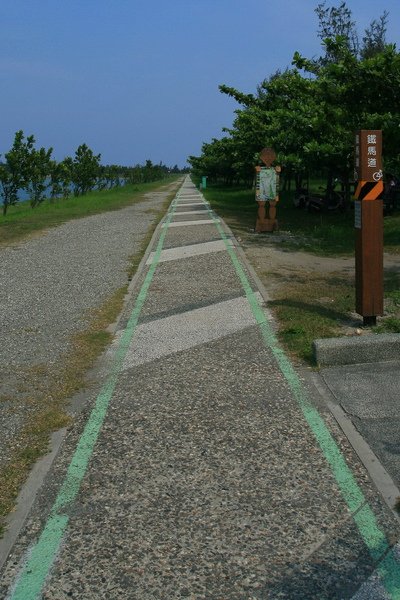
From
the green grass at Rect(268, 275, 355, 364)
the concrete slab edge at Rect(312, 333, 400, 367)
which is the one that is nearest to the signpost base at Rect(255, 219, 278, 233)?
the green grass at Rect(268, 275, 355, 364)

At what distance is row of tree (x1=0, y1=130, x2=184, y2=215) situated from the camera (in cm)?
3600

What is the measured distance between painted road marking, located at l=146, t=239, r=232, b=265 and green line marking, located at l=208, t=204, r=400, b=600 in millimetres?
6971

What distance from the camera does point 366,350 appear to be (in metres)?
6.17

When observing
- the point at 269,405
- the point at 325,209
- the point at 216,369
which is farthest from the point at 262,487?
the point at 325,209

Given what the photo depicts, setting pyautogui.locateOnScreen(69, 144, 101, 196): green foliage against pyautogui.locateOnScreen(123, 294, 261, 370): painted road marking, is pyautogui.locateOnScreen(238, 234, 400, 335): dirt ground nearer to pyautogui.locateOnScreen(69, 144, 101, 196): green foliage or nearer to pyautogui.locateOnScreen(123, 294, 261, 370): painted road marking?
pyautogui.locateOnScreen(123, 294, 261, 370): painted road marking

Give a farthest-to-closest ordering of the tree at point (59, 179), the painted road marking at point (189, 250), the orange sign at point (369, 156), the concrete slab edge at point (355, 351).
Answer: the tree at point (59, 179) → the painted road marking at point (189, 250) → the orange sign at point (369, 156) → the concrete slab edge at point (355, 351)

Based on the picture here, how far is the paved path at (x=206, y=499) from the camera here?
9.84ft

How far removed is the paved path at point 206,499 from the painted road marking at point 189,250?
23.4 ft

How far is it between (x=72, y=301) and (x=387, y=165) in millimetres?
10333

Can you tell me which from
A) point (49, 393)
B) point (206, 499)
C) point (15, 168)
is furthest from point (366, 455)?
point (15, 168)

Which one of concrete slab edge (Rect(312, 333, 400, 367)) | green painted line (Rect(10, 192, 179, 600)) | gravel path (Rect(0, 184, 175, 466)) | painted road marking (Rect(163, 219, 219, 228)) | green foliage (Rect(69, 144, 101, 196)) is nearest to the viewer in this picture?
green painted line (Rect(10, 192, 179, 600))

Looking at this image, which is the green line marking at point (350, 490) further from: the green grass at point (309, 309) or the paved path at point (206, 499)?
the green grass at point (309, 309)

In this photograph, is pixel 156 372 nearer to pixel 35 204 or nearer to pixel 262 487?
pixel 262 487

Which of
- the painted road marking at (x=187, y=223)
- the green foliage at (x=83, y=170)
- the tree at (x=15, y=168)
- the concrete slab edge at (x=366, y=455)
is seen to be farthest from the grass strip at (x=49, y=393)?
the green foliage at (x=83, y=170)
